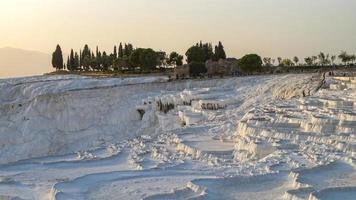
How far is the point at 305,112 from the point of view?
18.5m

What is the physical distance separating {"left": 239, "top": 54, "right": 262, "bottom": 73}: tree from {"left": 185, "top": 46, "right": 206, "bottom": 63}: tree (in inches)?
337

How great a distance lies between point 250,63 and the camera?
161 feet

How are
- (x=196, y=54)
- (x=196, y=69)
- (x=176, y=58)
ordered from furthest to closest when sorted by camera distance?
(x=176, y=58) < (x=196, y=54) < (x=196, y=69)

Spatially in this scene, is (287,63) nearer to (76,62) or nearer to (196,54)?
(196,54)

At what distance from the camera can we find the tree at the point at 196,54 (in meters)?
57.5

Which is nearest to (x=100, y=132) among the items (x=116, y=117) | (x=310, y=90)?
(x=116, y=117)

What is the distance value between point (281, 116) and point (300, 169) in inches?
264

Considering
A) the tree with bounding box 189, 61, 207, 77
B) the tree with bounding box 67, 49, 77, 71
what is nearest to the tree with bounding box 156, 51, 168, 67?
the tree with bounding box 189, 61, 207, 77

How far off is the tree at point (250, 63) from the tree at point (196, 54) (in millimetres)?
8563

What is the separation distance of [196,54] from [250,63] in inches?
391

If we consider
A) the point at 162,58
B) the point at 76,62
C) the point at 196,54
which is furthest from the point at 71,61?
the point at 196,54

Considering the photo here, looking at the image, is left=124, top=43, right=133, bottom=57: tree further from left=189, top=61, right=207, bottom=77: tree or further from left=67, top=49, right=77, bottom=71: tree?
left=189, top=61, right=207, bottom=77: tree

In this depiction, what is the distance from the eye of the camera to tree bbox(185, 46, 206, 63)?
57.5 metres

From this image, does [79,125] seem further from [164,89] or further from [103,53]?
[103,53]
